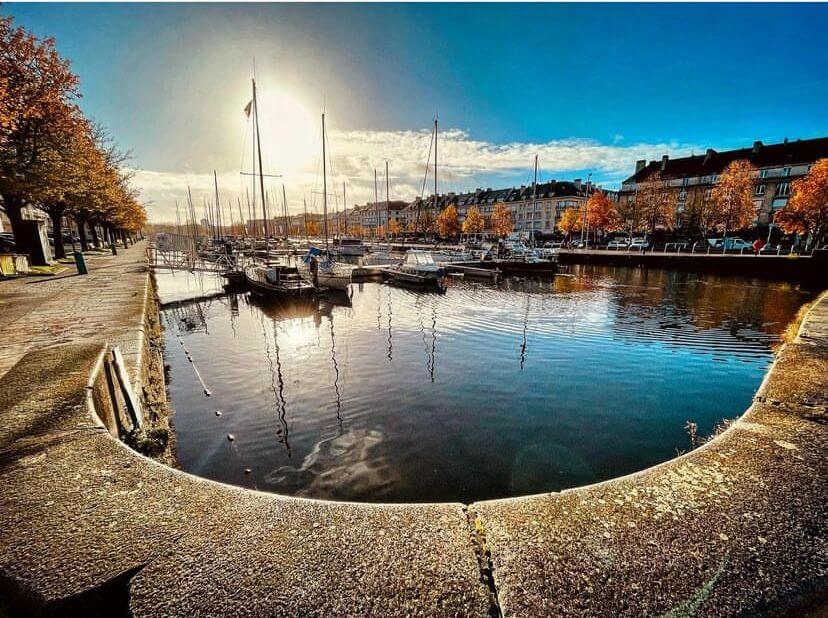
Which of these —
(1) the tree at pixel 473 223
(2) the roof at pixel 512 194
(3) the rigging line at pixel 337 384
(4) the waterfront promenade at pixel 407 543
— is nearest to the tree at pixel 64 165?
(3) the rigging line at pixel 337 384

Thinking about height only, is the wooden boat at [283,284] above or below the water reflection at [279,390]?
above

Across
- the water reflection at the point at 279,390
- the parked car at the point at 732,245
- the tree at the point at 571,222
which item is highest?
the tree at the point at 571,222

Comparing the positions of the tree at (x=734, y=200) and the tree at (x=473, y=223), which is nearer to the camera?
the tree at (x=734, y=200)

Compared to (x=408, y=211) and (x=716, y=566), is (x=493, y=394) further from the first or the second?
(x=408, y=211)

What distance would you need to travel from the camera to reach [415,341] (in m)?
13.9

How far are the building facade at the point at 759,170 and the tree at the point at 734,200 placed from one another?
29.0ft

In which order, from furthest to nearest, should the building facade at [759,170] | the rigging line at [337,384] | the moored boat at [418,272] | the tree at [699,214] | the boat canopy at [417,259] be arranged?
the building facade at [759,170], the tree at [699,214], the boat canopy at [417,259], the moored boat at [418,272], the rigging line at [337,384]

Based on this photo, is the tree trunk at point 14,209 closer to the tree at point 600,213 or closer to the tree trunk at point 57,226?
the tree trunk at point 57,226

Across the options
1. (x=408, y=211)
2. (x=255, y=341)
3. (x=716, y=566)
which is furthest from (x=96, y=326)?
(x=408, y=211)

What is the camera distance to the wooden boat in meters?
21.7

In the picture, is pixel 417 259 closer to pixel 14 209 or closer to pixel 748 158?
pixel 14 209

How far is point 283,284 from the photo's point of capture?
72.7ft

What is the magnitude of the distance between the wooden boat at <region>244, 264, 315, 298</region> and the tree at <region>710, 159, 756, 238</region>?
55052 mm

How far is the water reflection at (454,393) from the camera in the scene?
20.6 ft
